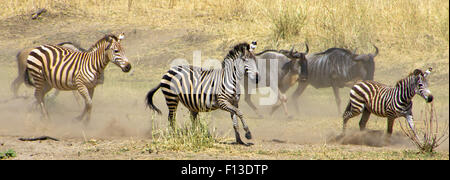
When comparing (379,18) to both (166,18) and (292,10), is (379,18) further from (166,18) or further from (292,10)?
(166,18)

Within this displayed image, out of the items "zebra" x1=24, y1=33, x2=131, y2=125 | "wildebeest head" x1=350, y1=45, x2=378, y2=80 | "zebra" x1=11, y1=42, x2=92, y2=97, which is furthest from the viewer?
"wildebeest head" x1=350, y1=45, x2=378, y2=80

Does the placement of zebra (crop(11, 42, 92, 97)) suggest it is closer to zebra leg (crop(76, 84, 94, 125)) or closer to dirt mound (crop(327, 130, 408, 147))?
zebra leg (crop(76, 84, 94, 125))

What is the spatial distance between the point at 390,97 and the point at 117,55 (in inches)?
170

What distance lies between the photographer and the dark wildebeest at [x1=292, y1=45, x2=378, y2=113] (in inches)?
521

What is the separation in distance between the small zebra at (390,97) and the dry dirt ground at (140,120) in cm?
37

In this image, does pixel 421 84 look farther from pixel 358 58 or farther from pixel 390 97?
pixel 358 58

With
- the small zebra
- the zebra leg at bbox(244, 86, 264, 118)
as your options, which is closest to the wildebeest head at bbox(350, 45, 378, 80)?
the zebra leg at bbox(244, 86, 264, 118)

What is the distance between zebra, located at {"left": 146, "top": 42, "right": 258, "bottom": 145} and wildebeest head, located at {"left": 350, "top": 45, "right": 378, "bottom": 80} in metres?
5.02

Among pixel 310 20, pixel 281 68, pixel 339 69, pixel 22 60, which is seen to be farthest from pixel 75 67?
pixel 310 20

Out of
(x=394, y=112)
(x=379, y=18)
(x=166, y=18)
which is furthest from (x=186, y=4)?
(x=394, y=112)

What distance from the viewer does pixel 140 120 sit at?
38.2ft

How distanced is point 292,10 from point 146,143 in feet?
30.2

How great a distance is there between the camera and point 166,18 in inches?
752

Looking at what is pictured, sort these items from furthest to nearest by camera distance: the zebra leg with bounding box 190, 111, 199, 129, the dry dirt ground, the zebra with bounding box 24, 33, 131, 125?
the zebra with bounding box 24, 33, 131, 125 < the zebra leg with bounding box 190, 111, 199, 129 < the dry dirt ground
